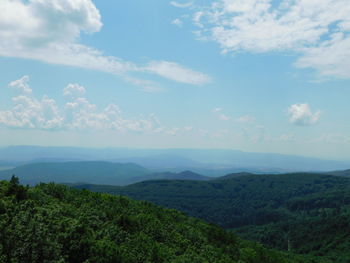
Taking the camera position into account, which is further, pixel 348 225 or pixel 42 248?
pixel 348 225

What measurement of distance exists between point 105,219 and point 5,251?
2262 centimetres

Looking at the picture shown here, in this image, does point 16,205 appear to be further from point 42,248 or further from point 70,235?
point 42,248

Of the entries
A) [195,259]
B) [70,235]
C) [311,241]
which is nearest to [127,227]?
[195,259]

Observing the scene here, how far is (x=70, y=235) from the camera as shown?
28891 mm

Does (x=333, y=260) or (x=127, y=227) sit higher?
(x=127, y=227)

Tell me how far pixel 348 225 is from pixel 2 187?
183242 millimetres

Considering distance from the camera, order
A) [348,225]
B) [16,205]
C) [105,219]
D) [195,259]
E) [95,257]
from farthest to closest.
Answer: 1. [348,225]
2. [105,219]
3. [195,259]
4. [16,205]
5. [95,257]

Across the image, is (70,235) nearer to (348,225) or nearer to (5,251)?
(5,251)

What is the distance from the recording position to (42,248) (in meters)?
24.0

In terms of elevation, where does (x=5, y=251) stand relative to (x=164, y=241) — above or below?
above

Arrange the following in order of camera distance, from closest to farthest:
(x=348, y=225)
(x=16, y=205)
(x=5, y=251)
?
(x=5, y=251) < (x=16, y=205) < (x=348, y=225)

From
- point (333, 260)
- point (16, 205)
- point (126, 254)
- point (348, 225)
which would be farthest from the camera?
point (348, 225)

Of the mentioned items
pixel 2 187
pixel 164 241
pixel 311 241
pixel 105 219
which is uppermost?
pixel 2 187

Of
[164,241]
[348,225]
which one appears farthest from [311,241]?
[164,241]
